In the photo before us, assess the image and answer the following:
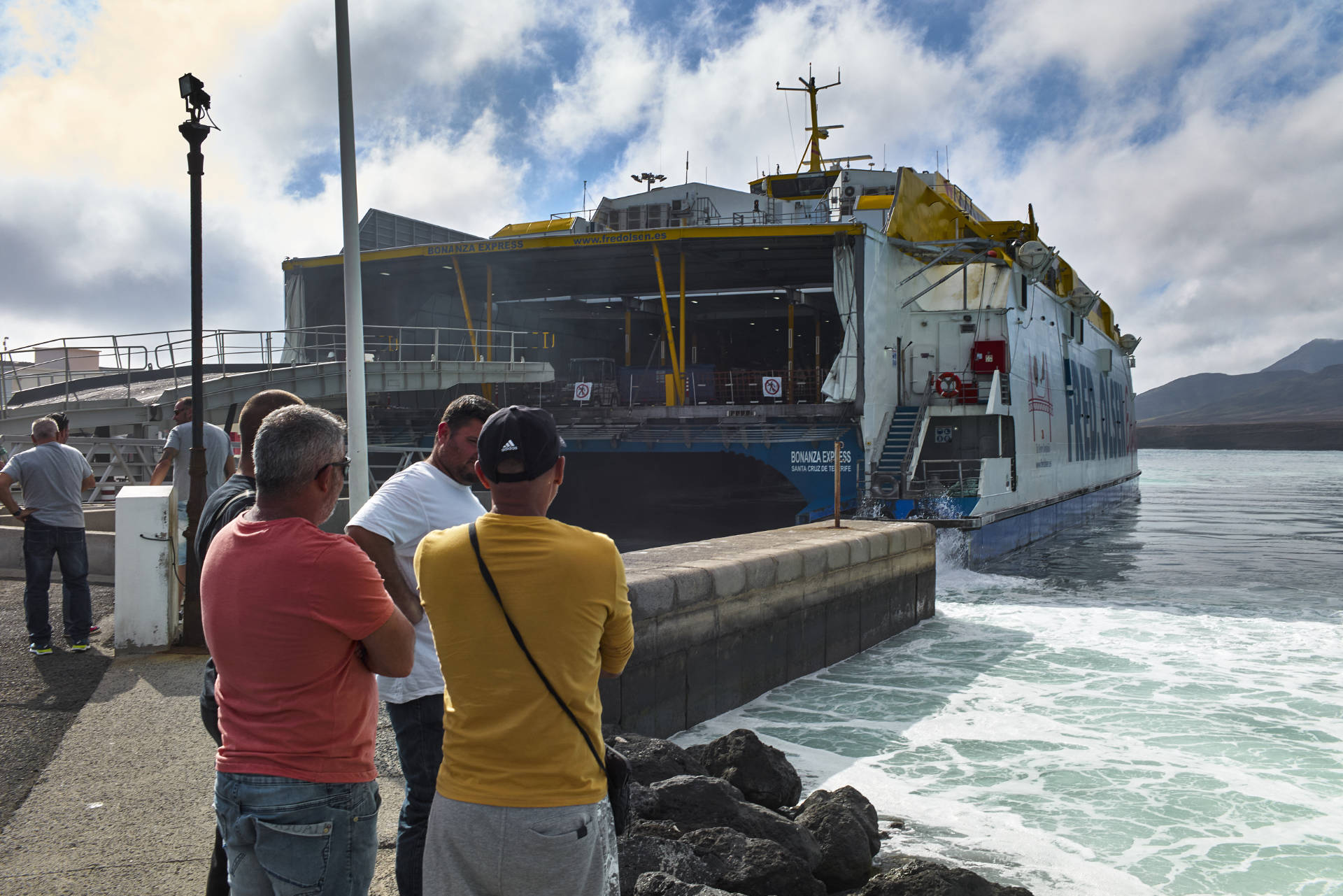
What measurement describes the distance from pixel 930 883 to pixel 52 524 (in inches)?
263

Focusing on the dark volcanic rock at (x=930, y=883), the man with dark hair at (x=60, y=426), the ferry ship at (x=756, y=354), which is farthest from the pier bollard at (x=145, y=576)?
the ferry ship at (x=756, y=354)

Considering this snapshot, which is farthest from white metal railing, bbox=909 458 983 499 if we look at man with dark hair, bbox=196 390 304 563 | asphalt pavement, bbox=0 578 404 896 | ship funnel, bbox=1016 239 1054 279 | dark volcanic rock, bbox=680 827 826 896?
man with dark hair, bbox=196 390 304 563

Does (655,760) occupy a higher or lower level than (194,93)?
lower

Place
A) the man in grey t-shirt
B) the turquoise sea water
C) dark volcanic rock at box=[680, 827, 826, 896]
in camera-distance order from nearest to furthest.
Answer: dark volcanic rock at box=[680, 827, 826, 896] < the turquoise sea water < the man in grey t-shirt

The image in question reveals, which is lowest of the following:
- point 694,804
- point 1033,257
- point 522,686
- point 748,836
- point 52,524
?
point 748,836

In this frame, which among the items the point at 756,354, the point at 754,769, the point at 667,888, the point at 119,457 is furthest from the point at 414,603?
the point at 756,354

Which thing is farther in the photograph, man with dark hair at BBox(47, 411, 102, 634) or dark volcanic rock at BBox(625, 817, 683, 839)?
man with dark hair at BBox(47, 411, 102, 634)

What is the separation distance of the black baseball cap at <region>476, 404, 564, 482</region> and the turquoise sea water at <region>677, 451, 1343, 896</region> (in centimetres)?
448

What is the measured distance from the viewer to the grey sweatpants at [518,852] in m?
2.17

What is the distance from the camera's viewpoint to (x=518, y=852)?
217 cm

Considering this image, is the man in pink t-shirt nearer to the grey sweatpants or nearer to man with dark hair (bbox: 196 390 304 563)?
the grey sweatpants

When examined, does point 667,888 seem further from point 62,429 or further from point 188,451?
point 62,429

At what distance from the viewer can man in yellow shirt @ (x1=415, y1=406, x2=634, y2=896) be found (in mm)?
2193

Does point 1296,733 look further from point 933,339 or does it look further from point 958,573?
point 933,339
